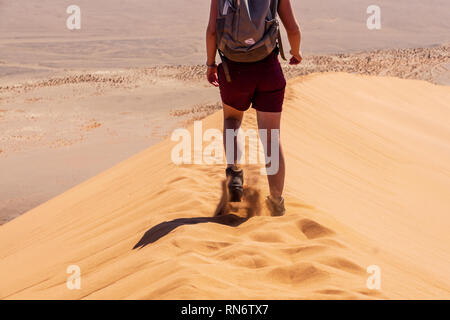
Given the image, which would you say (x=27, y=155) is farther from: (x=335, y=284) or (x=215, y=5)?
(x=335, y=284)

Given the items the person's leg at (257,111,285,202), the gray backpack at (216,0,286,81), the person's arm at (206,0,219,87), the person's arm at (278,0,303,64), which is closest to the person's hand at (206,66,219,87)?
the person's arm at (206,0,219,87)

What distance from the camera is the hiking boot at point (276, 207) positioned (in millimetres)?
3561

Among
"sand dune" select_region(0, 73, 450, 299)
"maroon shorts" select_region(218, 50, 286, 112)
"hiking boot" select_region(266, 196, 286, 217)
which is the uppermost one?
"maroon shorts" select_region(218, 50, 286, 112)

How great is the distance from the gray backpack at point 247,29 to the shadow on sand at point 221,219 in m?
1.01

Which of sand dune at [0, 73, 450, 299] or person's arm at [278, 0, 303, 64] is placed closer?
sand dune at [0, 73, 450, 299]

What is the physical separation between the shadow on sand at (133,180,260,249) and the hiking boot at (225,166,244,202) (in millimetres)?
112

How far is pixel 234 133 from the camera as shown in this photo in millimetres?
3703

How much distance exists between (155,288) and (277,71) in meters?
1.60

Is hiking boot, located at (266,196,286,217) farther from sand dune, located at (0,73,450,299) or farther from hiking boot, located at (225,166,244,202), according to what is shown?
hiking boot, located at (225,166,244,202)

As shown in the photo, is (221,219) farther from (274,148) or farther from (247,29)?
(247,29)

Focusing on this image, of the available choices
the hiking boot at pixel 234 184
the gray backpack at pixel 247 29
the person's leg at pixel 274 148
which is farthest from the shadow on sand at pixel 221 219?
the gray backpack at pixel 247 29

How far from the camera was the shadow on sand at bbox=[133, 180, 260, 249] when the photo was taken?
3.41 metres

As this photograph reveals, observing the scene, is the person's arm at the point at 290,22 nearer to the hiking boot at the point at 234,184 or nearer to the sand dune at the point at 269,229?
the hiking boot at the point at 234,184
